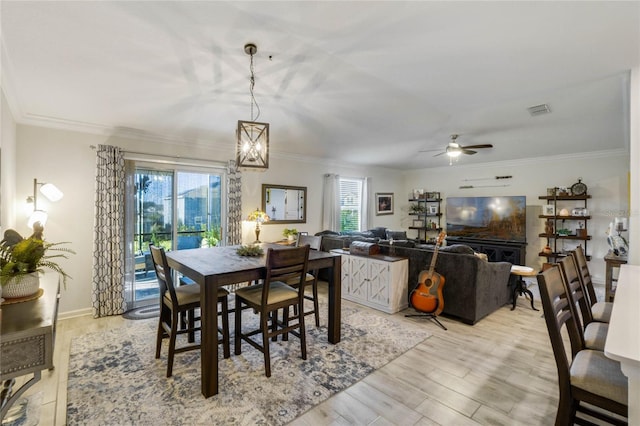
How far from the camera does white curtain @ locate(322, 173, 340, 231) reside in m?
6.45

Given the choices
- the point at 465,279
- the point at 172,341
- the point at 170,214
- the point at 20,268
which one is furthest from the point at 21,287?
the point at 465,279

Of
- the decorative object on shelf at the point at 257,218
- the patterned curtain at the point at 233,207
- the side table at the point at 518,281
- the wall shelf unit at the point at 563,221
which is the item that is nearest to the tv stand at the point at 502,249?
the wall shelf unit at the point at 563,221

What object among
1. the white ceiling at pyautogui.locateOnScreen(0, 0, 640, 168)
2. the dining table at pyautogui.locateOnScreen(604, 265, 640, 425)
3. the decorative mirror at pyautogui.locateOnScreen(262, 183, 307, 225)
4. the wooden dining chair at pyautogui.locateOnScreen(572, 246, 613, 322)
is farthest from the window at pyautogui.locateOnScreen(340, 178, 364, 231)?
the dining table at pyautogui.locateOnScreen(604, 265, 640, 425)

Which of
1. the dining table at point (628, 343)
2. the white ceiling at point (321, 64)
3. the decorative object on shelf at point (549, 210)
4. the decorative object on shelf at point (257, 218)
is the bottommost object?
the dining table at point (628, 343)

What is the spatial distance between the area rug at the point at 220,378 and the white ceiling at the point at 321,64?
260 cm

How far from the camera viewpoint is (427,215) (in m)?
7.89

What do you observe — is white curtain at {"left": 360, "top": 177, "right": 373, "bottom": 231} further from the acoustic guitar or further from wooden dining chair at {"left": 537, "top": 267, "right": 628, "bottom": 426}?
wooden dining chair at {"left": 537, "top": 267, "right": 628, "bottom": 426}

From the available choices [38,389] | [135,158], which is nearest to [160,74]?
[135,158]

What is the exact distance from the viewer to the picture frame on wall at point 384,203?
7820 mm

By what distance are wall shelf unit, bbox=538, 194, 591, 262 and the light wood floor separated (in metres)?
3.43

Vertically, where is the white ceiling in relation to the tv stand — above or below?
above

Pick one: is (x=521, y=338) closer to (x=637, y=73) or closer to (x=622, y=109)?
(x=637, y=73)

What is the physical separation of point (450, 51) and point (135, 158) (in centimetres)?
405

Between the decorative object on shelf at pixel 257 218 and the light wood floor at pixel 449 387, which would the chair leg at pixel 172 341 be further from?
the decorative object on shelf at pixel 257 218
